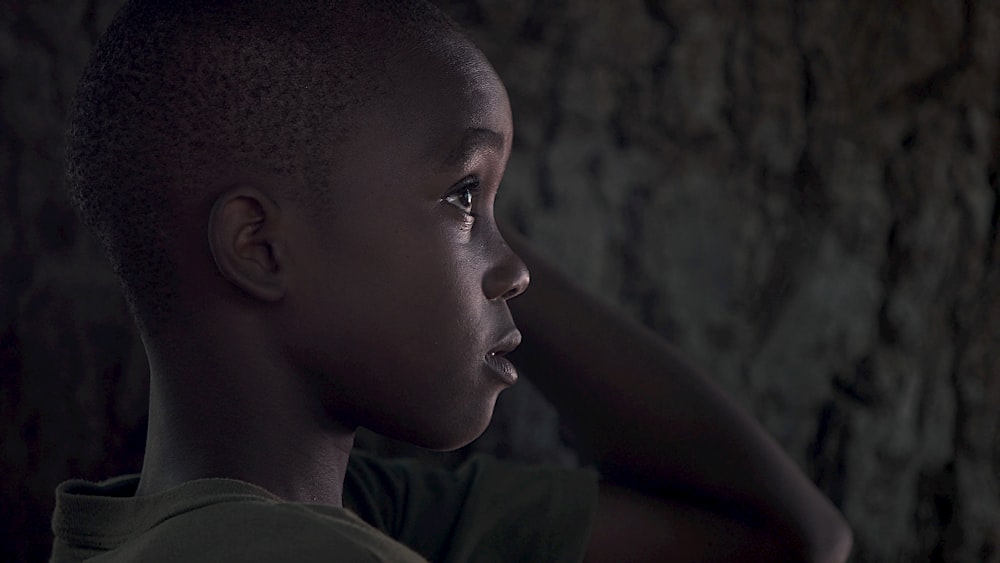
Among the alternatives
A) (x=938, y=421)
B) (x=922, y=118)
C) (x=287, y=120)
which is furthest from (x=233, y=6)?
(x=938, y=421)

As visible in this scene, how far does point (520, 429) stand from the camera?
1554 mm

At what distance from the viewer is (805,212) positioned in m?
1.59

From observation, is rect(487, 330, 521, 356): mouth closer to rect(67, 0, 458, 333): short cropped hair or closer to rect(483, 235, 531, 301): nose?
rect(483, 235, 531, 301): nose

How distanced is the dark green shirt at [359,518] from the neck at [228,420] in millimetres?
52

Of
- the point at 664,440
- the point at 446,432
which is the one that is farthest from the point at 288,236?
the point at 664,440

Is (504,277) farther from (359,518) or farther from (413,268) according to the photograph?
(359,518)

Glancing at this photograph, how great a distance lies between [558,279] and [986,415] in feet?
2.32

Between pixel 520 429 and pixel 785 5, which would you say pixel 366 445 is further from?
pixel 785 5

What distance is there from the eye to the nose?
0.17 feet

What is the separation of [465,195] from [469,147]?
52mm

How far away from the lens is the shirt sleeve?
1.26 metres

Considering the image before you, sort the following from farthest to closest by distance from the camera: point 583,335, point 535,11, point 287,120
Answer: point 535,11, point 583,335, point 287,120

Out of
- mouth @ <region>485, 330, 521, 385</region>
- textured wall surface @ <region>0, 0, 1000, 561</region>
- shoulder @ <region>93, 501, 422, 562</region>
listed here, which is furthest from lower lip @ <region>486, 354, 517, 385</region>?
textured wall surface @ <region>0, 0, 1000, 561</region>

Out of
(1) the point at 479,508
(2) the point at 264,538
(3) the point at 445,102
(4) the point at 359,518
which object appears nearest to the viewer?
(2) the point at 264,538
